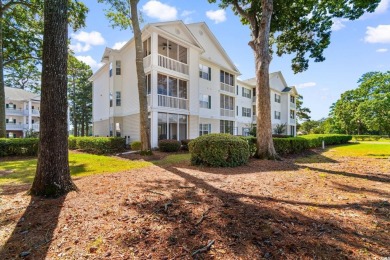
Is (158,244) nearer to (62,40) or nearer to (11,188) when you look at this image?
(62,40)

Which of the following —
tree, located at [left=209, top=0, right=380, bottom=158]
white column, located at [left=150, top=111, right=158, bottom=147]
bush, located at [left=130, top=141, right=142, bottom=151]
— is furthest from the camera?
white column, located at [left=150, top=111, right=158, bottom=147]

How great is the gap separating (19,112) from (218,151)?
44.0 m

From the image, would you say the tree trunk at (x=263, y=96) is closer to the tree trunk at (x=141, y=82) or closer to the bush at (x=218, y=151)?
the bush at (x=218, y=151)

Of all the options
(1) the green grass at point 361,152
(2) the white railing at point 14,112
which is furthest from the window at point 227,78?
(2) the white railing at point 14,112

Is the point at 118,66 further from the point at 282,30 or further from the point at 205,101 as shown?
the point at 282,30

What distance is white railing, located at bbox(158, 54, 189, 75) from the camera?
663 inches

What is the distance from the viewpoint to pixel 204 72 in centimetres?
2205

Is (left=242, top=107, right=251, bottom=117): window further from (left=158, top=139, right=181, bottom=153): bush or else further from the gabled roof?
(left=158, top=139, right=181, bottom=153): bush

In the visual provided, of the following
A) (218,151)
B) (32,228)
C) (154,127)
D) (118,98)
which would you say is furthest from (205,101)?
(32,228)

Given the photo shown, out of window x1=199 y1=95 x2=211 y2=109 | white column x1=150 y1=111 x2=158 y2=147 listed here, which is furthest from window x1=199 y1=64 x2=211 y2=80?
white column x1=150 y1=111 x2=158 y2=147

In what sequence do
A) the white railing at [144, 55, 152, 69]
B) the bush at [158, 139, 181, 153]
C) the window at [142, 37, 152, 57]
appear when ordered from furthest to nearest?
the window at [142, 37, 152, 57] → the white railing at [144, 55, 152, 69] → the bush at [158, 139, 181, 153]

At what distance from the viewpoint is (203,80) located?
854 inches

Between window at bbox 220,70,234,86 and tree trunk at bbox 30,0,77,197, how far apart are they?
21.2 meters

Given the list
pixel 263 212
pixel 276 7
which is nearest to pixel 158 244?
pixel 263 212
